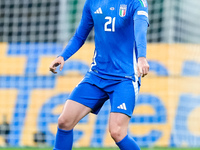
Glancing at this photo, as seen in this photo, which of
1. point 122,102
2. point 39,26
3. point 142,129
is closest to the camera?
point 122,102

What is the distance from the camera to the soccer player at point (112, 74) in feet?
14.9

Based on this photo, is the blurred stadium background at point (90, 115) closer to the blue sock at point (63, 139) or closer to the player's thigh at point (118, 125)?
the blue sock at point (63, 139)

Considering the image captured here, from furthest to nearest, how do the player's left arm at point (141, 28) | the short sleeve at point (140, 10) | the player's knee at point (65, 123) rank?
the player's knee at point (65, 123) < the short sleeve at point (140, 10) < the player's left arm at point (141, 28)

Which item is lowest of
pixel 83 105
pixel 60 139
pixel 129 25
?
pixel 60 139

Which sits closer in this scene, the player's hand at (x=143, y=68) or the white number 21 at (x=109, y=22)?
the player's hand at (x=143, y=68)

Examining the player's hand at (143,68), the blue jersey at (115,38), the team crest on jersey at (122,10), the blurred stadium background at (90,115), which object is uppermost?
the team crest on jersey at (122,10)

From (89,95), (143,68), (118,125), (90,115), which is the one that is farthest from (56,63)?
(90,115)

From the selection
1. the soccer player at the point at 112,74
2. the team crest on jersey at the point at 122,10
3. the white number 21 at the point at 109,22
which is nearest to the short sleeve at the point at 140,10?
the soccer player at the point at 112,74

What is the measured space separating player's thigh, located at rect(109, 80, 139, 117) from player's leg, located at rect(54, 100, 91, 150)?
292 millimetres

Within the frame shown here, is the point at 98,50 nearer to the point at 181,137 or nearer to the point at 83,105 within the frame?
the point at 83,105

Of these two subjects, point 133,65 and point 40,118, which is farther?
point 40,118

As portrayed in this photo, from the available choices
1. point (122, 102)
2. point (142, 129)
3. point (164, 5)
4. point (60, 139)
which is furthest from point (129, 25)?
point (164, 5)

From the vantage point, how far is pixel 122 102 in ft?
14.9

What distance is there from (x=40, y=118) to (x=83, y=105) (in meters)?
4.80
